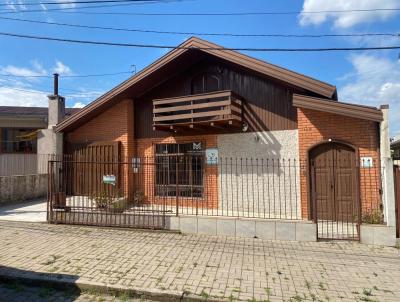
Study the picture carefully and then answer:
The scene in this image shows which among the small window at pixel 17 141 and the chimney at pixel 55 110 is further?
the small window at pixel 17 141

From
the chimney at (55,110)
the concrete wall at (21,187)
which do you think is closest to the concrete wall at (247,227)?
the concrete wall at (21,187)

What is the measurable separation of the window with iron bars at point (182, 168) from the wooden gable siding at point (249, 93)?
59 centimetres

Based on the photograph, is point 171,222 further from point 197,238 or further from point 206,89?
point 206,89

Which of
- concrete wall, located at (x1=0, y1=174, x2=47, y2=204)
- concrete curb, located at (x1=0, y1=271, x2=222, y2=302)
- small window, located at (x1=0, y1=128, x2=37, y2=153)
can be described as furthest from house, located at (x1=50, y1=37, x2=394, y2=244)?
small window, located at (x1=0, y1=128, x2=37, y2=153)

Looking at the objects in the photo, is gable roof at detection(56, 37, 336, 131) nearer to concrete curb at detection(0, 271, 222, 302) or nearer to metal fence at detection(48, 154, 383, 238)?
metal fence at detection(48, 154, 383, 238)

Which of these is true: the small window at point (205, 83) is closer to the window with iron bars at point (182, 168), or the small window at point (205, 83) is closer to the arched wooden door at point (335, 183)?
the window with iron bars at point (182, 168)

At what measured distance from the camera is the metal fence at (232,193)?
8812 mm

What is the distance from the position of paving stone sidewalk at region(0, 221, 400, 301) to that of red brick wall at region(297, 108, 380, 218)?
236 cm

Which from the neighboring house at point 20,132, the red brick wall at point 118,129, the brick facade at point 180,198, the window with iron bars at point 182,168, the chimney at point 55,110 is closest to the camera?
the brick facade at point 180,198

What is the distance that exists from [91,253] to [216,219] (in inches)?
120

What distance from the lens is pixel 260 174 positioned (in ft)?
34.8

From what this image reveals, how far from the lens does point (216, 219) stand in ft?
27.1

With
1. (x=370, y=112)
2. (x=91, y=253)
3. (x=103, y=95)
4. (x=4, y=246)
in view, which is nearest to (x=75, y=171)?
(x=103, y=95)

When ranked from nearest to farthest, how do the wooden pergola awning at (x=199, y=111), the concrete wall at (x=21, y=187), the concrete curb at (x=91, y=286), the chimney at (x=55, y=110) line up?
1. the concrete curb at (x=91, y=286)
2. the wooden pergola awning at (x=199, y=111)
3. the concrete wall at (x=21, y=187)
4. the chimney at (x=55, y=110)
